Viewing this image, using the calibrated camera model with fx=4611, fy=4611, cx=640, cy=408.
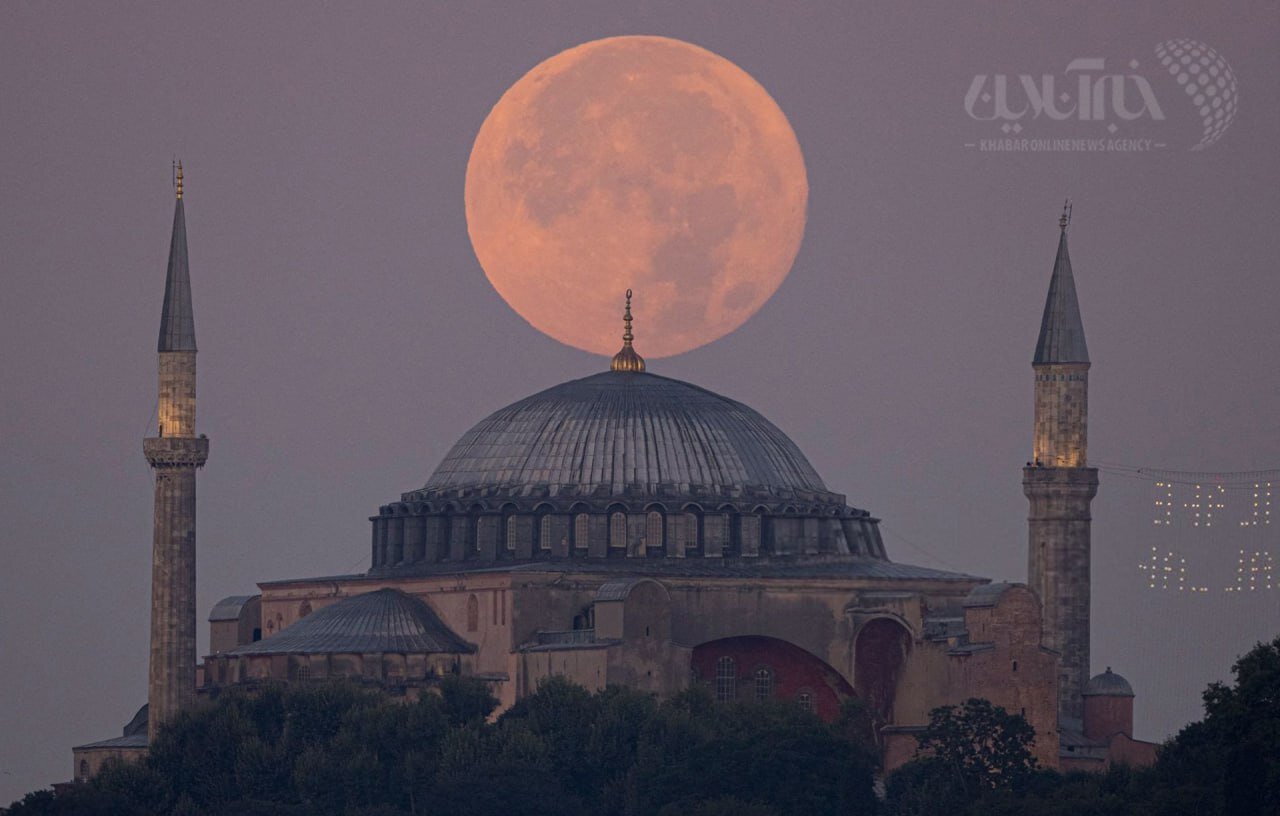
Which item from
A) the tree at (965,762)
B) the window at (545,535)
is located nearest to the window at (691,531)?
the window at (545,535)

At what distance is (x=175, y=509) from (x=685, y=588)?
10.3m

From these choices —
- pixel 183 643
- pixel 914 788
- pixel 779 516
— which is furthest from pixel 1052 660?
pixel 183 643

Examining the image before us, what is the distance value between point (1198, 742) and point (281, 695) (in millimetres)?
18132

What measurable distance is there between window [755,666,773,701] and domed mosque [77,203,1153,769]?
0.04 m

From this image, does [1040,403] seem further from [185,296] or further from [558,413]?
[185,296]

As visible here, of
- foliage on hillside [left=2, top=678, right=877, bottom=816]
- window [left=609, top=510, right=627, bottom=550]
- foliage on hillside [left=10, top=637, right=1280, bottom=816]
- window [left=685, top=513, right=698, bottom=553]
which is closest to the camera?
foliage on hillside [left=10, top=637, right=1280, bottom=816]

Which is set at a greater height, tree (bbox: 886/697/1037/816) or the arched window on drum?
the arched window on drum

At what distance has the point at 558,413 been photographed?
9956cm

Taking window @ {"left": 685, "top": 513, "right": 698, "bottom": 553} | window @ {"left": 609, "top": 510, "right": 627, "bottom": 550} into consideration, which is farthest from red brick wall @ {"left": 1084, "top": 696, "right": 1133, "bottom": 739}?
window @ {"left": 609, "top": 510, "right": 627, "bottom": 550}

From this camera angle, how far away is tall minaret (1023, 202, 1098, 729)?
308 ft

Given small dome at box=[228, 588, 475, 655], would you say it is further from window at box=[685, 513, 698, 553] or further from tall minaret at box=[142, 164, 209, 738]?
window at box=[685, 513, 698, 553]

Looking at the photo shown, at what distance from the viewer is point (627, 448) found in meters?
97.7

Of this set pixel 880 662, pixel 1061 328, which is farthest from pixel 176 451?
pixel 1061 328

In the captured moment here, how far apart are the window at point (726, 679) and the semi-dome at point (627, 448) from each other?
5.36m
